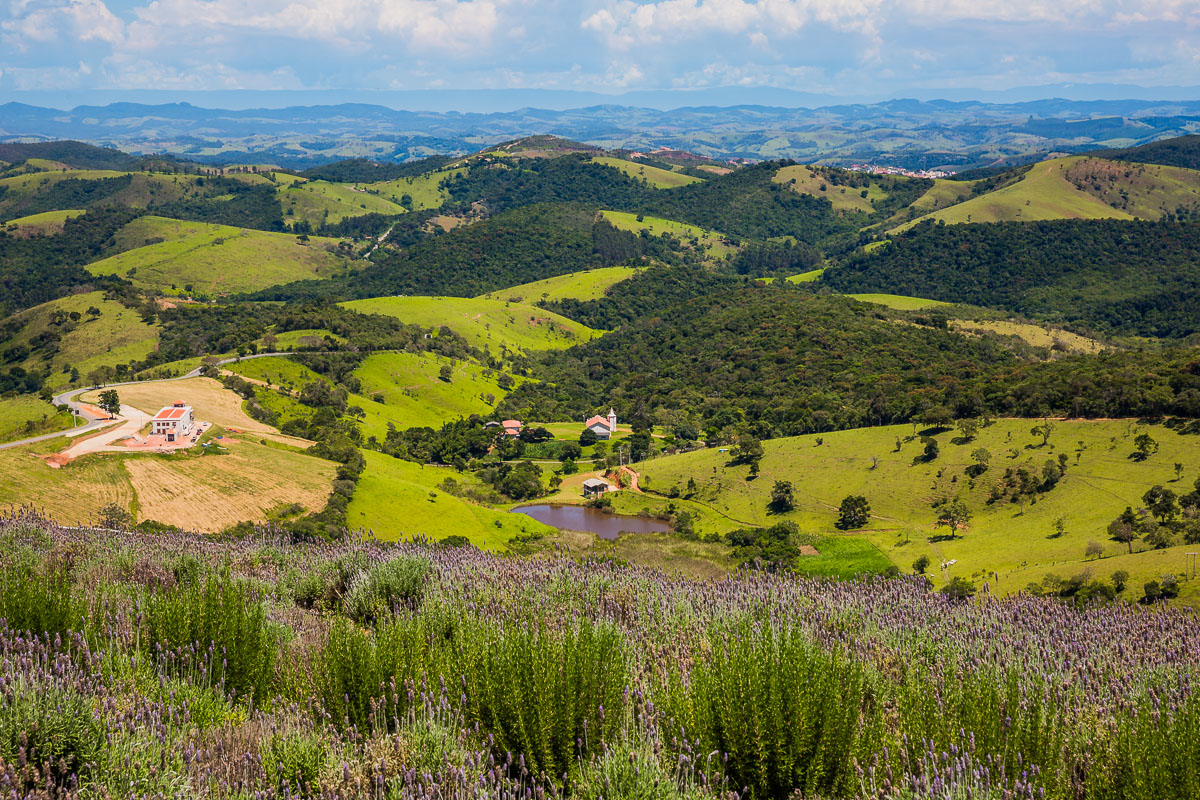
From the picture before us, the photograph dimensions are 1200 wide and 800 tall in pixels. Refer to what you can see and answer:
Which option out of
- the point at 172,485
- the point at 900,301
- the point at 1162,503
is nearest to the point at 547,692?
the point at 172,485

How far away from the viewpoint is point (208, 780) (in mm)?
6348

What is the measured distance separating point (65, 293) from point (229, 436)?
464ft

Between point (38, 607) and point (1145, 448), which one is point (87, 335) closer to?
point (38, 607)

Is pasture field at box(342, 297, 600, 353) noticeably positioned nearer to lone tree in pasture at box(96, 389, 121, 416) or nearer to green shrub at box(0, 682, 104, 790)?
lone tree in pasture at box(96, 389, 121, 416)

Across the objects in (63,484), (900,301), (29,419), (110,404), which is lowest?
(900,301)

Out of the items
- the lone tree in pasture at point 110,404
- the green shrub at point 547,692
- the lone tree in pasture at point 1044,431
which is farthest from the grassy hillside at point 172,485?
the lone tree in pasture at point 1044,431

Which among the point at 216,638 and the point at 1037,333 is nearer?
the point at 216,638

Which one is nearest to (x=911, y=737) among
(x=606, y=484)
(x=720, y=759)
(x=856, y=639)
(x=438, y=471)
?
(x=720, y=759)

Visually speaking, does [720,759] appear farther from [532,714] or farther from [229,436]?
[229,436]

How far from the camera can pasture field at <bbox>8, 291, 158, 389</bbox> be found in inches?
4715

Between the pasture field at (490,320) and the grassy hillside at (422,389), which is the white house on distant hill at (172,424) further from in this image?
the pasture field at (490,320)

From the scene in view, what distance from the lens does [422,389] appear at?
11525cm

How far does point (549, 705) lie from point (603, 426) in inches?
3728

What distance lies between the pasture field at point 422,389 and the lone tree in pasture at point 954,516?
6629 cm
